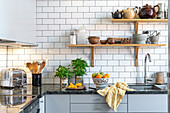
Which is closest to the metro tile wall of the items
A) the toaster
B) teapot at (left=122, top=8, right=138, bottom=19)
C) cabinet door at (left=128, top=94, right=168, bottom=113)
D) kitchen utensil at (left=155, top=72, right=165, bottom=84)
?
kitchen utensil at (left=155, top=72, right=165, bottom=84)

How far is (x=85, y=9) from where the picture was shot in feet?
11.6

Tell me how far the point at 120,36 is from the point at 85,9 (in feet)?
2.33

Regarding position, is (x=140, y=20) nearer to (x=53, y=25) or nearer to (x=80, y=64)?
(x=80, y=64)

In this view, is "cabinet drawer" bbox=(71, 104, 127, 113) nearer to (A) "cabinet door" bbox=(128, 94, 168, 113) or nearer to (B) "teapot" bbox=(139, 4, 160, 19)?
(A) "cabinet door" bbox=(128, 94, 168, 113)

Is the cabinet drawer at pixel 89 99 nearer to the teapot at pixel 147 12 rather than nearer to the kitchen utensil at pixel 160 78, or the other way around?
the kitchen utensil at pixel 160 78

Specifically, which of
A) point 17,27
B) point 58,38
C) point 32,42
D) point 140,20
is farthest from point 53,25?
point 140,20

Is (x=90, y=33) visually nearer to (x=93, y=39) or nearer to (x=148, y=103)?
(x=93, y=39)

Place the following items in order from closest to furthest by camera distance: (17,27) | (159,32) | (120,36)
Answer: (17,27), (159,32), (120,36)

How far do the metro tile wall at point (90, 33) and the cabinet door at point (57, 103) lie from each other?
735 millimetres

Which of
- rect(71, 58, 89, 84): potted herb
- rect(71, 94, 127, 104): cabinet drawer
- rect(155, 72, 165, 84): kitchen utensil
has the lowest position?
rect(71, 94, 127, 104): cabinet drawer

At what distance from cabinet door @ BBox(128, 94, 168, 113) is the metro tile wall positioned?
0.72 m

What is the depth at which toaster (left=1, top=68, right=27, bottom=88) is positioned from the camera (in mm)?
2947

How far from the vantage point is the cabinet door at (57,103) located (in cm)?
282

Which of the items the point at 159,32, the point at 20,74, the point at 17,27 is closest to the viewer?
the point at 17,27
